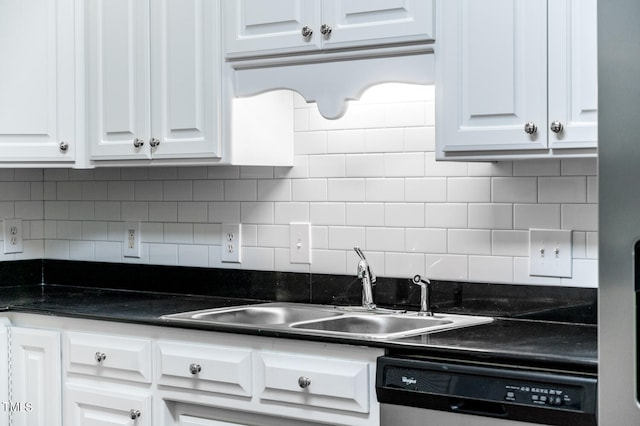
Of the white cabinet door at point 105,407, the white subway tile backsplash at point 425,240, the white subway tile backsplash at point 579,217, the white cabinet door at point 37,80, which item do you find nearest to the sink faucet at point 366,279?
the white subway tile backsplash at point 425,240

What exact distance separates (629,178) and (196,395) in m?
2.10

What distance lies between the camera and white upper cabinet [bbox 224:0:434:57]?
2.71 meters

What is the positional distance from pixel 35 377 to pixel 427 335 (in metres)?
1.43

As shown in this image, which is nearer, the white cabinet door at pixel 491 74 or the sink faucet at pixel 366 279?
the white cabinet door at pixel 491 74

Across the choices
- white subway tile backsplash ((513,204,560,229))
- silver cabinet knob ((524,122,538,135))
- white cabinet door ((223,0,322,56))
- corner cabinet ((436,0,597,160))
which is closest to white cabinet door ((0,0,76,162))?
white cabinet door ((223,0,322,56))

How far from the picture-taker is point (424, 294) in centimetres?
299

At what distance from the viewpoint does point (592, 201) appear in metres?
2.73

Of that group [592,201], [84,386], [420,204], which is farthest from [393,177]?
[84,386]

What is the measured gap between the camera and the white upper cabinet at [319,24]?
2.71 m

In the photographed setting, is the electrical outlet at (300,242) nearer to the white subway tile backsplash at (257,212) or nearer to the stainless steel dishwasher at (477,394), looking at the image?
Answer: the white subway tile backsplash at (257,212)

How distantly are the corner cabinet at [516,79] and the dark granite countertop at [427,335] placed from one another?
0.48m

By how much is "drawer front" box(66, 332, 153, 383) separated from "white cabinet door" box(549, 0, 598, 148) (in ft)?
4.55

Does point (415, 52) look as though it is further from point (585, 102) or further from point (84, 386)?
point (84, 386)

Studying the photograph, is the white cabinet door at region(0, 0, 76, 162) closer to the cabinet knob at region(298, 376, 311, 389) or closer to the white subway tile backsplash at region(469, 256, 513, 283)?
the cabinet knob at region(298, 376, 311, 389)
